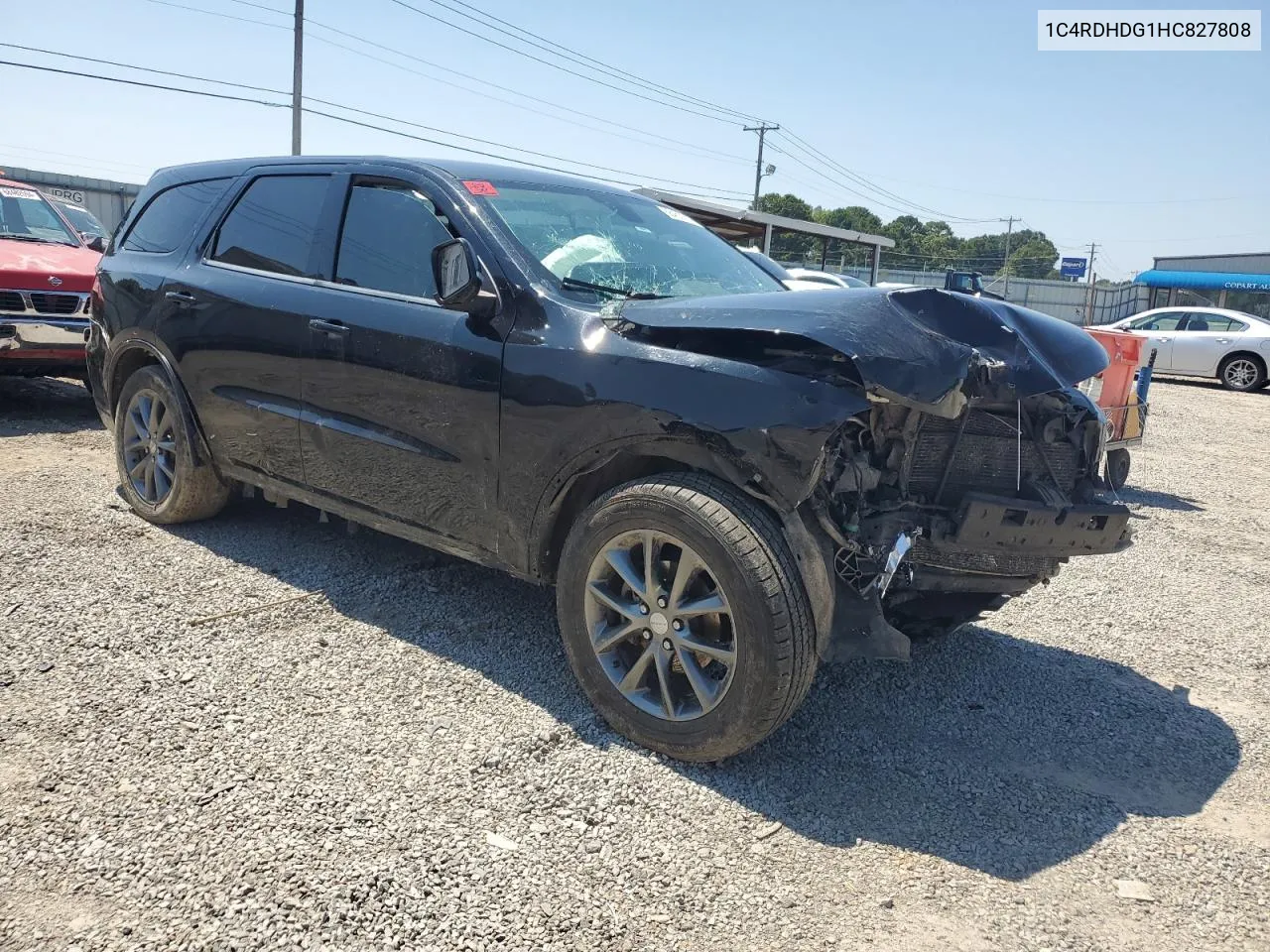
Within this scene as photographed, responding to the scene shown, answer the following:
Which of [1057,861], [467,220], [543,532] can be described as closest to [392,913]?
[543,532]

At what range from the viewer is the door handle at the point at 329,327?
3.79 meters

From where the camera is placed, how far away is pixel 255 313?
418 centimetres

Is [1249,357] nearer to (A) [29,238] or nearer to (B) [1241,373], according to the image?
(B) [1241,373]

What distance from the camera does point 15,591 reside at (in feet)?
13.2

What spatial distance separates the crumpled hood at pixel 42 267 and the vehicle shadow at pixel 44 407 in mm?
1090

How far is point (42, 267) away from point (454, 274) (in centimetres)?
606

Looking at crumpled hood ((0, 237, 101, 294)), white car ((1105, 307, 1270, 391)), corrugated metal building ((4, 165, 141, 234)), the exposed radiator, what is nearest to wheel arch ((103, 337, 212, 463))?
crumpled hood ((0, 237, 101, 294))

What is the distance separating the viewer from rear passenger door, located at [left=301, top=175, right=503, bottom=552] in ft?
11.2

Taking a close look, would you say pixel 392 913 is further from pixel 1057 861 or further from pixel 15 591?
pixel 15 591

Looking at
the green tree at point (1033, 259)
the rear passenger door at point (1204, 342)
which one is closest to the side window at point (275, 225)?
the rear passenger door at point (1204, 342)

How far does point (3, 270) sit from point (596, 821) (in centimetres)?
719

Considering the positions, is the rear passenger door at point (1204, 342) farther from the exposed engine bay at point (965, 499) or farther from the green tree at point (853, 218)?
the green tree at point (853, 218)

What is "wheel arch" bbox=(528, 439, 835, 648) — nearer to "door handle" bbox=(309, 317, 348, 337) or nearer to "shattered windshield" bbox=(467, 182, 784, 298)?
"shattered windshield" bbox=(467, 182, 784, 298)

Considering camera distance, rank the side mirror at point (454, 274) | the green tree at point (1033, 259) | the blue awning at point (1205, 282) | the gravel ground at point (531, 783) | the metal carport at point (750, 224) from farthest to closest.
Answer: the green tree at point (1033, 259) → the blue awning at point (1205, 282) → the metal carport at point (750, 224) → the side mirror at point (454, 274) → the gravel ground at point (531, 783)
